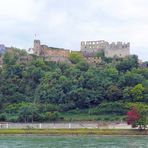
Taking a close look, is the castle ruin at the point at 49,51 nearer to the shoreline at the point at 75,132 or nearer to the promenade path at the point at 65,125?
the promenade path at the point at 65,125

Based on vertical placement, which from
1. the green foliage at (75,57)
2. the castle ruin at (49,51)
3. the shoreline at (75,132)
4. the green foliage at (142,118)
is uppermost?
the castle ruin at (49,51)

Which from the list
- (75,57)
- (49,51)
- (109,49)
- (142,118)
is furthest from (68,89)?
(109,49)

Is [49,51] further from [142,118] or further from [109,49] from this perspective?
[142,118]

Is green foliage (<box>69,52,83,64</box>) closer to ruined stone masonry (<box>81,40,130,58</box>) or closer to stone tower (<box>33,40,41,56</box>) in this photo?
ruined stone masonry (<box>81,40,130,58</box>)

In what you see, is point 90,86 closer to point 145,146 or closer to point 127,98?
point 127,98

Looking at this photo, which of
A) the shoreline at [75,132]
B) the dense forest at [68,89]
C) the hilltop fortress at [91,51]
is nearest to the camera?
the shoreline at [75,132]

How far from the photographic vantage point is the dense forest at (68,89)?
73.5 metres

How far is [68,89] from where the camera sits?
265 ft

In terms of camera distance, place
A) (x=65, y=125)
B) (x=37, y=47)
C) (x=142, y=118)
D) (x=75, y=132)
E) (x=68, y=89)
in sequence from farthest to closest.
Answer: (x=37, y=47) < (x=68, y=89) < (x=65, y=125) < (x=142, y=118) < (x=75, y=132)

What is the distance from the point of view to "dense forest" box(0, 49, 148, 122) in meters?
73.5

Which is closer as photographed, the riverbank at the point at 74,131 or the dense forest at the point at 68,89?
the riverbank at the point at 74,131

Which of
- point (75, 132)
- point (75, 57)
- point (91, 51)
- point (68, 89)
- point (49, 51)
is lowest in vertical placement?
point (75, 132)

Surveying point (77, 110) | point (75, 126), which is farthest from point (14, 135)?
point (77, 110)

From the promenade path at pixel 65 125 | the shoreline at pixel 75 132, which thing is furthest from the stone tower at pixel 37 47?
the shoreline at pixel 75 132
